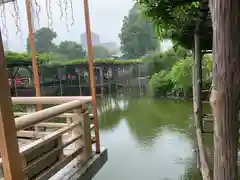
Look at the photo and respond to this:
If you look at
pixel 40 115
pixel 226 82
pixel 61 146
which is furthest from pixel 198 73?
pixel 226 82

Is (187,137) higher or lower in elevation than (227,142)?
lower

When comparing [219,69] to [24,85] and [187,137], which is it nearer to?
[187,137]

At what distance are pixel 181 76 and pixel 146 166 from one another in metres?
7.87

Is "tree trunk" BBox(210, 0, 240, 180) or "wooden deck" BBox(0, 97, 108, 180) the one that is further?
"wooden deck" BBox(0, 97, 108, 180)

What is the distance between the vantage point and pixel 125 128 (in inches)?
306

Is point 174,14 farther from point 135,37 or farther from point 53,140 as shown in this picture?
point 135,37

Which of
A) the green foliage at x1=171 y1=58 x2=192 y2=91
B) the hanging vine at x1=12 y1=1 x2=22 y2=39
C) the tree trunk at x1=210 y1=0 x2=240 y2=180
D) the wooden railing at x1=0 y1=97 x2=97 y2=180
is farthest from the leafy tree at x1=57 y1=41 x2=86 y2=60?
the tree trunk at x1=210 y1=0 x2=240 y2=180

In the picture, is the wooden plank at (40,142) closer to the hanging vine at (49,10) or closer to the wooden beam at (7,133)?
the wooden beam at (7,133)

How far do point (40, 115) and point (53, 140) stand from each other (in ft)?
1.18

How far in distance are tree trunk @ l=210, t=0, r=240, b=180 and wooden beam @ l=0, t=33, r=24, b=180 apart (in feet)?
2.85

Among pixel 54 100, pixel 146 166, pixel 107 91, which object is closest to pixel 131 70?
pixel 107 91

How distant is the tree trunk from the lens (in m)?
0.86

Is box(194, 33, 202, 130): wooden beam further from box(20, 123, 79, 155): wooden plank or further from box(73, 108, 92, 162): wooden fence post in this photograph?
box(20, 123, 79, 155): wooden plank

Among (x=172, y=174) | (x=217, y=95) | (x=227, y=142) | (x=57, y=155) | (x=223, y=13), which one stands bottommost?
(x=172, y=174)
